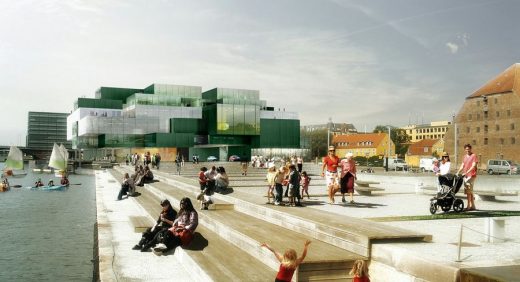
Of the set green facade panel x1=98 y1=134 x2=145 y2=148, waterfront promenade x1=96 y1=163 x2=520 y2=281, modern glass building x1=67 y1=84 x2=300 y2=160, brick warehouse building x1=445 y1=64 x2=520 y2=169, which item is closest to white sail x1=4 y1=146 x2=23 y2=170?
modern glass building x1=67 y1=84 x2=300 y2=160

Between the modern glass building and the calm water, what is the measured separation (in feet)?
198

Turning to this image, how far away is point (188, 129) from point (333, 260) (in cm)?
9613

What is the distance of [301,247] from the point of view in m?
8.81

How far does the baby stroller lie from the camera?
1255 cm

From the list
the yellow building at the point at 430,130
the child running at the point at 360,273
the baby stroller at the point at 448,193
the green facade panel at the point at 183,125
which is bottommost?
the child running at the point at 360,273

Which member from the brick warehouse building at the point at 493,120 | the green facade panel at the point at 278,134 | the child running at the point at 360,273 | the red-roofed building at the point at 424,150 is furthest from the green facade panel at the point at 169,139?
the child running at the point at 360,273

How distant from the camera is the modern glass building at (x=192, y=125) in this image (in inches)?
3890

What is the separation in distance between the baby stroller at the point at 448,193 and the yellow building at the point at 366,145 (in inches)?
4598

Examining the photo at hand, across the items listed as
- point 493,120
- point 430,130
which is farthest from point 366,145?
point 430,130

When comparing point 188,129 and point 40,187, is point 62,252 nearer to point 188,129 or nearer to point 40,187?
point 40,187

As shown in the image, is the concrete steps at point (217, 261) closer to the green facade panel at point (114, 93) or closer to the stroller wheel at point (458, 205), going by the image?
the stroller wheel at point (458, 205)

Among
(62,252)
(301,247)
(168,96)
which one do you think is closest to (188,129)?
(168,96)

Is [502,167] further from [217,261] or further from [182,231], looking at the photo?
[217,261]

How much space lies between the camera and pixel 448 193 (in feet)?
41.6
